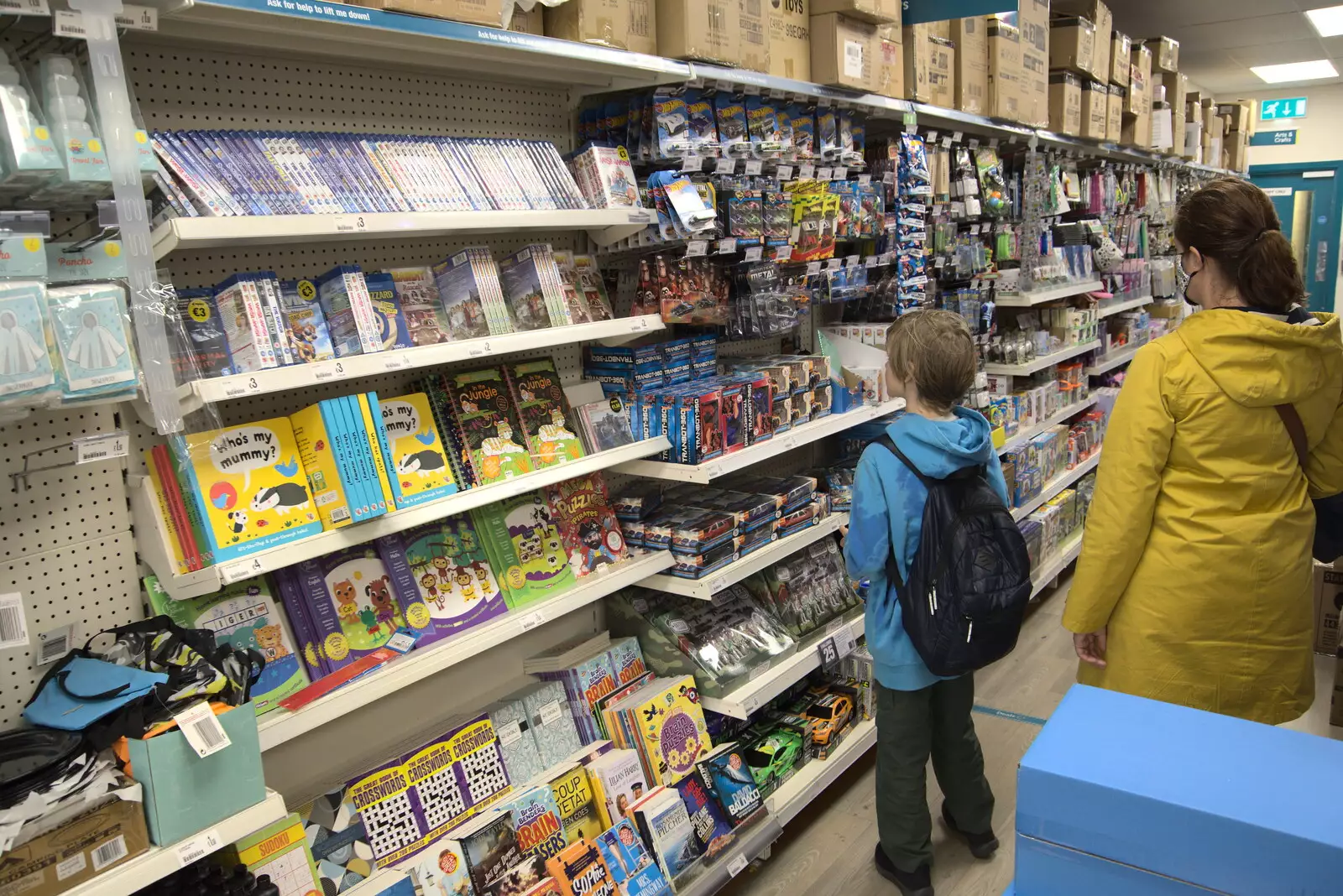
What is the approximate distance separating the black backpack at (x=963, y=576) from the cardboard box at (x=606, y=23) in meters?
1.29

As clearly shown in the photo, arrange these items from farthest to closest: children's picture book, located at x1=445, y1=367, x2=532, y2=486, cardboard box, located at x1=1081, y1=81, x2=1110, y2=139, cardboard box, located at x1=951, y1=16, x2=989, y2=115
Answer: cardboard box, located at x1=1081, y1=81, x2=1110, y2=139 < cardboard box, located at x1=951, y1=16, x2=989, y2=115 < children's picture book, located at x1=445, y1=367, x2=532, y2=486

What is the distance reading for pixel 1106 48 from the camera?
17.3 ft

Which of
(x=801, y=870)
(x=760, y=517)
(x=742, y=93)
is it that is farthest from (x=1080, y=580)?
(x=742, y=93)

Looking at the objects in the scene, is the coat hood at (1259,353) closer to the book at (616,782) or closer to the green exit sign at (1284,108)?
the book at (616,782)

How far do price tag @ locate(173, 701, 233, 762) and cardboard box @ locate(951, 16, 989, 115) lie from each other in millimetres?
3758

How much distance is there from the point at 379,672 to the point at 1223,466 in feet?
6.81

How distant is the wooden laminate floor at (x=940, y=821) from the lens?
2.80 m

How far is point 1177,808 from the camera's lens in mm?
932

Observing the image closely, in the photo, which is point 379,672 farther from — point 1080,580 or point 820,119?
point 820,119

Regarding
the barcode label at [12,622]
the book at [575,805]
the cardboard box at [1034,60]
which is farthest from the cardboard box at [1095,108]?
the barcode label at [12,622]

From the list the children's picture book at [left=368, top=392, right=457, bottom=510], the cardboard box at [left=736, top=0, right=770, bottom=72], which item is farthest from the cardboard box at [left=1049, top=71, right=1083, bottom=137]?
the children's picture book at [left=368, top=392, right=457, bottom=510]

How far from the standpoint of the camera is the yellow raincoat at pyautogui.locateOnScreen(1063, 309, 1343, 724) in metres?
2.10

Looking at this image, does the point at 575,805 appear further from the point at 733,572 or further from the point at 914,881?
the point at 914,881

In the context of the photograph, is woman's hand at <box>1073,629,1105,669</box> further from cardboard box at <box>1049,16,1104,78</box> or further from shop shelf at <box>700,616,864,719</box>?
cardboard box at <box>1049,16,1104,78</box>
